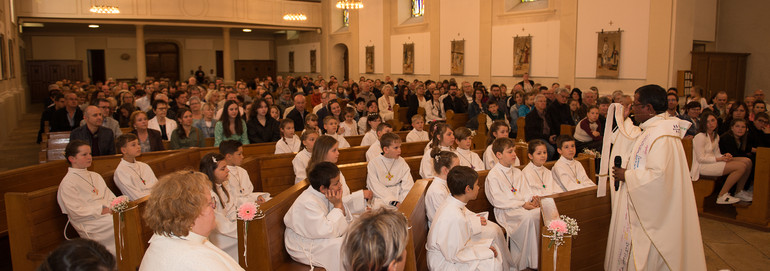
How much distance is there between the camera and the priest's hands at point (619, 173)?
384 cm

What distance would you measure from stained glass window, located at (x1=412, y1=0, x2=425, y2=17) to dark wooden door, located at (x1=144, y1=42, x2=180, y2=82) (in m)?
12.9

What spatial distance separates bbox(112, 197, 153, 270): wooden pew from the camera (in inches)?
149

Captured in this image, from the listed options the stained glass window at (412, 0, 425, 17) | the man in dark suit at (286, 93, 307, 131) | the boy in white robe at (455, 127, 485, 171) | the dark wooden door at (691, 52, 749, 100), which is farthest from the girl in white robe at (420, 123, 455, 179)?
the stained glass window at (412, 0, 425, 17)

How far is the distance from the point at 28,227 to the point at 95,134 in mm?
2433

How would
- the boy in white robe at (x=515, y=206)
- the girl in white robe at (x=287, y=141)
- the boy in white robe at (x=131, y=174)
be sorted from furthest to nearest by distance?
the girl in white robe at (x=287, y=141), the boy in white robe at (x=131, y=174), the boy in white robe at (x=515, y=206)

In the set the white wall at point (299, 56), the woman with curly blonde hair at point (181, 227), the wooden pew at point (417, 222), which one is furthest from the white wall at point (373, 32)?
the woman with curly blonde hair at point (181, 227)

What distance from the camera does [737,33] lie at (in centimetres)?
1259

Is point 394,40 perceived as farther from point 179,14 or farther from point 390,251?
point 390,251

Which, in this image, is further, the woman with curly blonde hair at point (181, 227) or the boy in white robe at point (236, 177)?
the boy in white robe at point (236, 177)

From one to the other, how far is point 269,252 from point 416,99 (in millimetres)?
8563

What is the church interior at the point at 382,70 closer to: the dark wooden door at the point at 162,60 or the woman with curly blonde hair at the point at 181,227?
the dark wooden door at the point at 162,60

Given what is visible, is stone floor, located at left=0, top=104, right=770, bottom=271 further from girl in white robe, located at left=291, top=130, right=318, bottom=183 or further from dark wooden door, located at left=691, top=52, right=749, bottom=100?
dark wooden door, located at left=691, top=52, right=749, bottom=100

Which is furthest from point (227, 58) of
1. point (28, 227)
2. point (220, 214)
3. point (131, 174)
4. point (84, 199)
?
point (28, 227)

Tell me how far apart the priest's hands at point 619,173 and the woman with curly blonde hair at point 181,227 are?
2.83m
